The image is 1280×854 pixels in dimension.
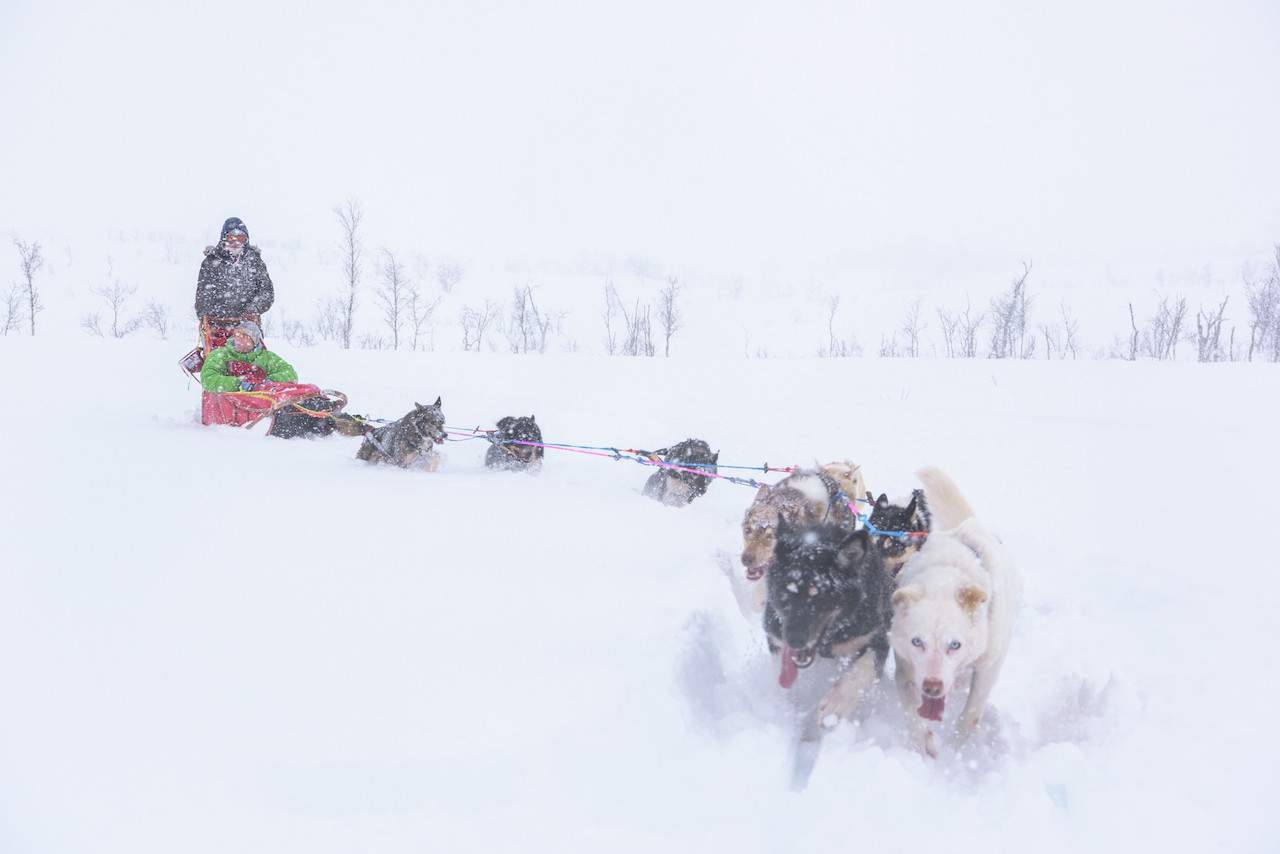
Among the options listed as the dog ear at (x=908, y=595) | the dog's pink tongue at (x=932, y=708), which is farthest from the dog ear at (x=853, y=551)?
the dog's pink tongue at (x=932, y=708)

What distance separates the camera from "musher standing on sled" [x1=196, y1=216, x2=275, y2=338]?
662 centimetres

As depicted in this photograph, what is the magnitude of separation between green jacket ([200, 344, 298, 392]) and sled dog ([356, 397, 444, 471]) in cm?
186

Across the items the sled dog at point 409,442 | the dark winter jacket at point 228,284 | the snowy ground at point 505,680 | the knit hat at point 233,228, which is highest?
the knit hat at point 233,228

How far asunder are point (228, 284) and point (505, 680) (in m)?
6.25

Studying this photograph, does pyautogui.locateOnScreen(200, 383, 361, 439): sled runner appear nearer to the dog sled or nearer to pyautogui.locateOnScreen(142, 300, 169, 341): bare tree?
the dog sled

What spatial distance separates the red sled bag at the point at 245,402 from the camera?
6.29m

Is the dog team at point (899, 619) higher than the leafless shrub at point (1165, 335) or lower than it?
lower

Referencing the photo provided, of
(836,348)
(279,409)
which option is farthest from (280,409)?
(836,348)

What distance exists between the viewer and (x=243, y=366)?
6688 millimetres

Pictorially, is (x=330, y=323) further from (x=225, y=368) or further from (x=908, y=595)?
(x=908, y=595)

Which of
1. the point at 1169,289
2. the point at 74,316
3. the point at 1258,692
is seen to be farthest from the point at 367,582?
the point at 1169,289

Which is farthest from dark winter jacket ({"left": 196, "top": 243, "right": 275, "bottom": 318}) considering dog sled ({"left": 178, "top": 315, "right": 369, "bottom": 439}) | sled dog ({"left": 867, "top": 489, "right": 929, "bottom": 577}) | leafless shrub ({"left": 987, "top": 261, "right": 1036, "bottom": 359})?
leafless shrub ({"left": 987, "top": 261, "right": 1036, "bottom": 359})

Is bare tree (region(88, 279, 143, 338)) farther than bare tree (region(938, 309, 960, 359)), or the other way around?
bare tree (region(88, 279, 143, 338))

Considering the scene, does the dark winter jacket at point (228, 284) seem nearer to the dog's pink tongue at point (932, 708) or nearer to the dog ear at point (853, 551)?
the dog ear at point (853, 551)
